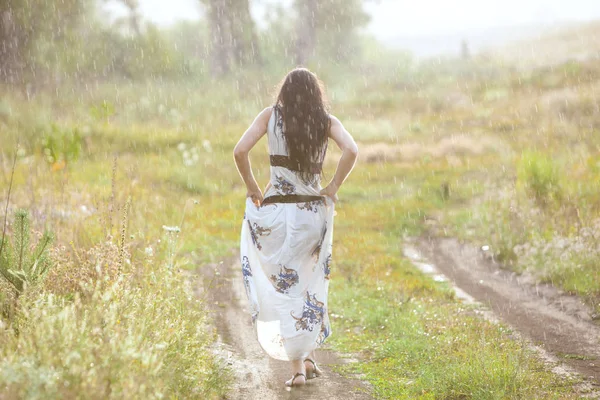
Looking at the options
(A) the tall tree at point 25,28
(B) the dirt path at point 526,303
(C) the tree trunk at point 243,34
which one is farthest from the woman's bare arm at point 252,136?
(C) the tree trunk at point 243,34

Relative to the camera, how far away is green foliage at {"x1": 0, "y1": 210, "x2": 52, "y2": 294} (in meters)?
5.07

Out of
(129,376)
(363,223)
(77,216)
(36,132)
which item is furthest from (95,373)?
(36,132)

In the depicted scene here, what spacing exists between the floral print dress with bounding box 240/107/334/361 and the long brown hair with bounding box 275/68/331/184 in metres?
0.08

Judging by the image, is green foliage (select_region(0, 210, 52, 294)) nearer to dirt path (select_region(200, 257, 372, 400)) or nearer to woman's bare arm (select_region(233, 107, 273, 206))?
dirt path (select_region(200, 257, 372, 400))

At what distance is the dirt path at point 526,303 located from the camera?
22.0 feet

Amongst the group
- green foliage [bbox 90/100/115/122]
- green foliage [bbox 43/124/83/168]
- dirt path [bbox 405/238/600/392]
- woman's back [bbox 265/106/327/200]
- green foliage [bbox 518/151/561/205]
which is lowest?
dirt path [bbox 405/238/600/392]

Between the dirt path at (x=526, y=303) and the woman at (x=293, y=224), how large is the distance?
2.34 m

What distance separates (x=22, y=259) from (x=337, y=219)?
34.6 feet

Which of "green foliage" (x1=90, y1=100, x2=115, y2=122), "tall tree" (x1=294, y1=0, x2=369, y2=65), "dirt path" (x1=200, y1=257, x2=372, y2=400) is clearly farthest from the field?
"tall tree" (x1=294, y1=0, x2=369, y2=65)

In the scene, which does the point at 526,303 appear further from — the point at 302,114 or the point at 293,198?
the point at 302,114

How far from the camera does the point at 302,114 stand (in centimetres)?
544

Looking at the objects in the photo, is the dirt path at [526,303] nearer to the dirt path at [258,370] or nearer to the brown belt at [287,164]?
the dirt path at [258,370]

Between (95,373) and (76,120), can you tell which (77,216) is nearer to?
(95,373)

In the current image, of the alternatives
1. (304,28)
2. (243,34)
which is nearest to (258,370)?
(304,28)
